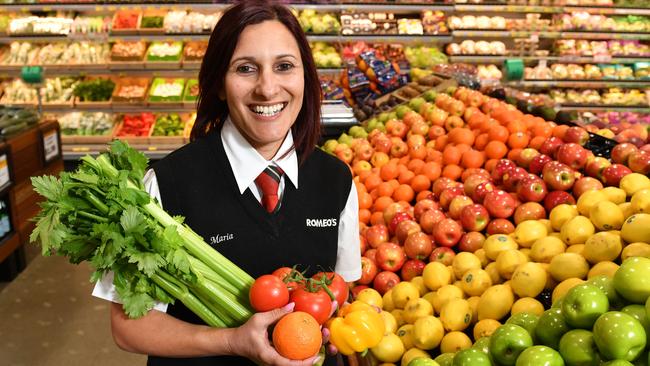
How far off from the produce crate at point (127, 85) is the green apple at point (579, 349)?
19.7 ft

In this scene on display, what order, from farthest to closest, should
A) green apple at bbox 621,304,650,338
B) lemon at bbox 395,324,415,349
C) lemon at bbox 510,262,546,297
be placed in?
lemon at bbox 395,324,415,349
lemon at bbox 510,262,546,297
green apple at bbox 621,304,650,338

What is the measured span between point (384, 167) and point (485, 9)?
527cm

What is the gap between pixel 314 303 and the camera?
130cm

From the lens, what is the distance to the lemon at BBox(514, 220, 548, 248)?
2.34 m

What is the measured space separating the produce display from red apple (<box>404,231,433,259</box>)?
4948mm

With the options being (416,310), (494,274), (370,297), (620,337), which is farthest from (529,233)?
(620,337)

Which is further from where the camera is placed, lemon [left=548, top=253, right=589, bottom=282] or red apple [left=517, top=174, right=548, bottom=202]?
red apple [left=517, top=174, right=548, bottom=202]

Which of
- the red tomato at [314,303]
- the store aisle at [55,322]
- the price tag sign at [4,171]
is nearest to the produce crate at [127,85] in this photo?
the price tag sign at [4,171]

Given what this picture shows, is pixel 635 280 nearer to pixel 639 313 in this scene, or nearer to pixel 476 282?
pixel 639 313

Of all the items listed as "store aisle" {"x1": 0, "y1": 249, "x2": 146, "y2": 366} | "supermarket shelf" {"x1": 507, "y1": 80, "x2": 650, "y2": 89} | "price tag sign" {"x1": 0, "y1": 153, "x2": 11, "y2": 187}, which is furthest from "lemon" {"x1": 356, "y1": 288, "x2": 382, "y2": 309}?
"supermarket shelf" {"x1": 507, "y1": 80, "x2": 650, "y2": 89}

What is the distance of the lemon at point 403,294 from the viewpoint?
7.61 ft

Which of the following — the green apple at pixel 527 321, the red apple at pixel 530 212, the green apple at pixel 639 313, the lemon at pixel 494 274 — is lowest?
the lemon at pixel 494 274

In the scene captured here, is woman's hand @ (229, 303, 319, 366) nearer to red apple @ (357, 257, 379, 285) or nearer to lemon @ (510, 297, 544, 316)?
lemon @ (510, 297, 544, 316)

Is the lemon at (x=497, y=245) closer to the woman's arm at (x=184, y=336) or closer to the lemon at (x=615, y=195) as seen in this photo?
the lemon at (x=615, y=195)
